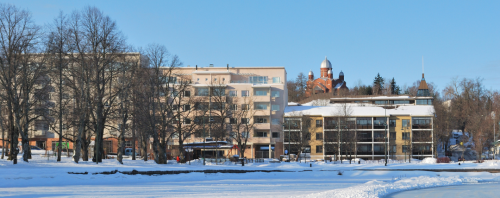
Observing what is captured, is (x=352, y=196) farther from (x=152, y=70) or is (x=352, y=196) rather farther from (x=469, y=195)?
(x=152, y=70)

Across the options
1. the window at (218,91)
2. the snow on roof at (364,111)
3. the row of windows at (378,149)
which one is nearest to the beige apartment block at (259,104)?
the snow on roof at (364,111)

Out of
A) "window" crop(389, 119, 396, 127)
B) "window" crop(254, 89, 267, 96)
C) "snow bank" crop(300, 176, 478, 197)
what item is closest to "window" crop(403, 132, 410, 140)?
"window" crop(389, 119, 396, 127)

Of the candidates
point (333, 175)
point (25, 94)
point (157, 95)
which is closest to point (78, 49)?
point (25, 94)

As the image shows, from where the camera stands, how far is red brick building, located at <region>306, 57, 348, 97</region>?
164750mm

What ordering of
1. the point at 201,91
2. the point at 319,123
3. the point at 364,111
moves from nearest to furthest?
1. the point at 201,91
2. the point at 319,123
3. the point at 364,111

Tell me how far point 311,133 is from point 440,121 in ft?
95.6

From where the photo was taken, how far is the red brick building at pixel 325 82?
541 feet

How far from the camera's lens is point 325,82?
171 metres

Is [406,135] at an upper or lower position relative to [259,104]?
lower

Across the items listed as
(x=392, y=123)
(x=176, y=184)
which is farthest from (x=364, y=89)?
(x=176, y=184)

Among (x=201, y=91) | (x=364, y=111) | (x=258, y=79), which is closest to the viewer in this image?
(x=201, y=91)

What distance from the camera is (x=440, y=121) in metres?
92.6

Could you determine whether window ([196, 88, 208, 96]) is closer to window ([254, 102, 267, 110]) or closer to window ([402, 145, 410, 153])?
window ([254, 102, 267, 110])

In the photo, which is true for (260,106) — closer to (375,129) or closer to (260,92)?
(260,92)
